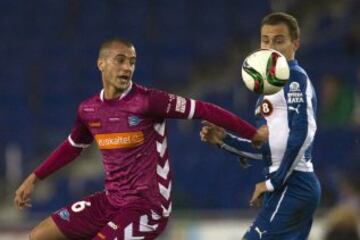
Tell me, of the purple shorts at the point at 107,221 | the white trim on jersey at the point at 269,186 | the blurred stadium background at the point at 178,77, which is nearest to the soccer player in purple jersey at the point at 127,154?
the purple shorts at the point at 107,221

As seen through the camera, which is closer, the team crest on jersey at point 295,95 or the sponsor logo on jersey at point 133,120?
the team crest on jersey at point 295,95

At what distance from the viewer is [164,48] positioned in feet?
43.8

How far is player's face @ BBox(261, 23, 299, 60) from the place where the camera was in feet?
17.4

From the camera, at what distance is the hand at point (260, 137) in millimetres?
5199

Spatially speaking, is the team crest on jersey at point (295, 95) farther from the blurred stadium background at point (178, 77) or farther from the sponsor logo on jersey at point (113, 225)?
the blurred stadium background at point (178, 77)

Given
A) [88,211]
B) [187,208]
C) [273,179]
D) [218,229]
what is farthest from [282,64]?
[187,208]

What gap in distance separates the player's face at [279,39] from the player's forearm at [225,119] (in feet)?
1.48

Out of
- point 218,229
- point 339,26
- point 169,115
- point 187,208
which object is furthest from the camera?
point 339,26

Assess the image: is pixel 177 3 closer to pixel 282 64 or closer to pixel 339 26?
pixel 339 26

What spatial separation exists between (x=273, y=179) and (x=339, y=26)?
826cm

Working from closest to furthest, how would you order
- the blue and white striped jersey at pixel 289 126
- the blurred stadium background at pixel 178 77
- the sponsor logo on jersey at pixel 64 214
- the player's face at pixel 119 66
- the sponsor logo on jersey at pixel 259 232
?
the blue and white striped jersey at pixel 289 126 → the sponsor logo on jersey at pixel 259 232 → the player's face at pixel 119 66 → the sponsor logo on jersey at pixel 64 214 → the blurred stadium background at pixel 178 77

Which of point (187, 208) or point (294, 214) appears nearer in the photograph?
point (294, 214)

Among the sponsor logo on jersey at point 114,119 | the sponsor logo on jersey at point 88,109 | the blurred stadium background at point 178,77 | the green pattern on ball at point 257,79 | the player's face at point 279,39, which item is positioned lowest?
the blurred stadium background at point 178,77

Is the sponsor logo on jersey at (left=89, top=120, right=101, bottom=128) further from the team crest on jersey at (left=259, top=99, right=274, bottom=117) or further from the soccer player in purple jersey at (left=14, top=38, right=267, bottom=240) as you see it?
the team crest on jersey at (left=259, top=99, right=274, bottom=117)
